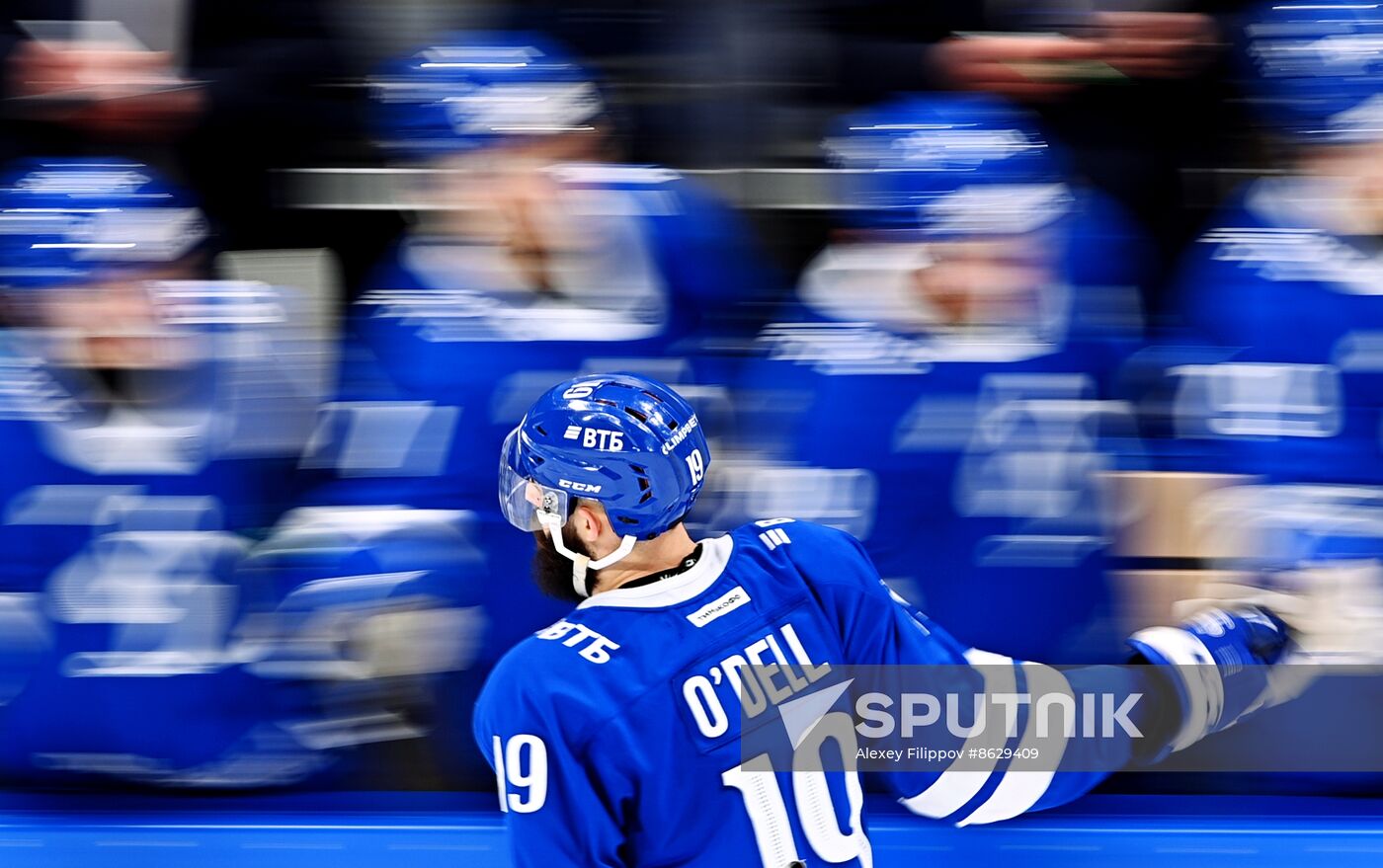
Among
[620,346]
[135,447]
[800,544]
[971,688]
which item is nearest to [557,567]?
[800,544]

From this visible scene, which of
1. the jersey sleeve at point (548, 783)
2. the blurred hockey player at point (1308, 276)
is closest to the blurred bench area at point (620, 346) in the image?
the blurred hockey player at point (1308, 276)

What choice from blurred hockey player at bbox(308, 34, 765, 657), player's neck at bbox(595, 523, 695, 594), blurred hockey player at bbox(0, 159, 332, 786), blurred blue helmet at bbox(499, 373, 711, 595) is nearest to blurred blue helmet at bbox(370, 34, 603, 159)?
blurred hockey player at bbox(308, 34, 765, 657)

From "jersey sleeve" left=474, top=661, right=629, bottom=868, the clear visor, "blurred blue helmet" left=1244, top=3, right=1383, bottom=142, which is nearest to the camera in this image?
"jersey sleeve" left=474, top=661, right=629, bottom=868

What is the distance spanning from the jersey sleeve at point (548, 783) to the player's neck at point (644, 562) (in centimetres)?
16

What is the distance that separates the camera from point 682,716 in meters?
1.59

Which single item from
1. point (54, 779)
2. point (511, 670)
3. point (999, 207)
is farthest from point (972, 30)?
point (54, 779)

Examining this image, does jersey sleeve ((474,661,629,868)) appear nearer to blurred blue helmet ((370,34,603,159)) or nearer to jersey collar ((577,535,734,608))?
jersey collar ((577,535,734,608))

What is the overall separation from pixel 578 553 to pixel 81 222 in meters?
1.32

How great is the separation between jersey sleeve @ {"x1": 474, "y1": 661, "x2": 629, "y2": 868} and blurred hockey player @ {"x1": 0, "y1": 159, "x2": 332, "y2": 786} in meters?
1.21

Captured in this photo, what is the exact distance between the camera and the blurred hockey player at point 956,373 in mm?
2555

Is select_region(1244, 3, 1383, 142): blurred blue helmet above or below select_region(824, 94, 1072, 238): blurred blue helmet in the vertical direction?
above

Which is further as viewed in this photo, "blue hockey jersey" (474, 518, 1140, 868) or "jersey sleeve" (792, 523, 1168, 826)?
"jersey sleeve" (792, 523, 1168, 826)

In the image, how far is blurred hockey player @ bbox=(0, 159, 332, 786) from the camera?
259 cm

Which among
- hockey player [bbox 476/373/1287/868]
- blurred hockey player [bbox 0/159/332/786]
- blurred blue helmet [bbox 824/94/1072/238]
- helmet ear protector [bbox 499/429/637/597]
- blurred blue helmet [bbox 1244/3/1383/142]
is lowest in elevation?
blurred hockey player [bbox 0/159/332/786]
